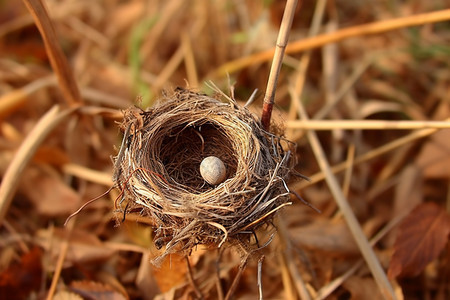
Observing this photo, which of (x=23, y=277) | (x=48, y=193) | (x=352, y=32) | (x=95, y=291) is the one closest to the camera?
(x=95, y=291)

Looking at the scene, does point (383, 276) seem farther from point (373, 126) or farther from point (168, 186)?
point (168, 186)

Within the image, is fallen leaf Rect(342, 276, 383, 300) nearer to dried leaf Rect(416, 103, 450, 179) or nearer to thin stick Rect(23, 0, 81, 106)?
dried leaf Rect(416, 103, 450, 179)

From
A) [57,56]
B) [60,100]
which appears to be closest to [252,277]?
[57,56]

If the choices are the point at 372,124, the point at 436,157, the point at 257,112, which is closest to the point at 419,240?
the point at 372,124

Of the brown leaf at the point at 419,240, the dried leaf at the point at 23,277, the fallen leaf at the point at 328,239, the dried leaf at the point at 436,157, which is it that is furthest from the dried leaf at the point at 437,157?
the dried leaf at the point at 23,277

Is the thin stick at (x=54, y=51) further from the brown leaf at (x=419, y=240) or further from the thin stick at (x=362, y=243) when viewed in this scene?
the brown leaf at (x=419, y=240)

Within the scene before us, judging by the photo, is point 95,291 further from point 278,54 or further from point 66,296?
point 278,54
